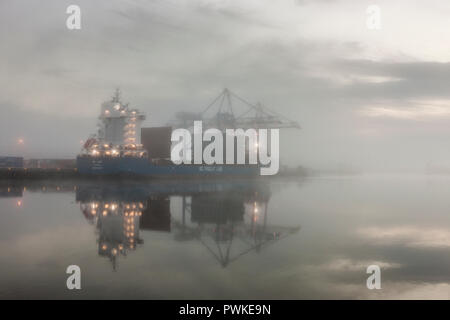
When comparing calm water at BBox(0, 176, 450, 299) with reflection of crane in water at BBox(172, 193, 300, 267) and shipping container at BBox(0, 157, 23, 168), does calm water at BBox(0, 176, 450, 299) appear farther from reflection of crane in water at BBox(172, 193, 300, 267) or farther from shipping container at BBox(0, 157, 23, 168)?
shipping container at BBox(0, 157, 23, 168)

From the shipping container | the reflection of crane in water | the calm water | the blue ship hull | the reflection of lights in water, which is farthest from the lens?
the shipping container

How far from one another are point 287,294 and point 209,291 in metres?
1.86

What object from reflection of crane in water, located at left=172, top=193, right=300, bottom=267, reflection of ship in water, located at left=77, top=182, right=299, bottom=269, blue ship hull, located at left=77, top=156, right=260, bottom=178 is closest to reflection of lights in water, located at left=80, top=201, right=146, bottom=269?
reflection of ship in water, located at left=77, top=182, right=299, bottom=269

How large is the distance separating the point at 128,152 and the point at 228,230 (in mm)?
43331

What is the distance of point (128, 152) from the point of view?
57.3m

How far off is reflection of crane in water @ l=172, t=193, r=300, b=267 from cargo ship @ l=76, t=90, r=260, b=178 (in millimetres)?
31495

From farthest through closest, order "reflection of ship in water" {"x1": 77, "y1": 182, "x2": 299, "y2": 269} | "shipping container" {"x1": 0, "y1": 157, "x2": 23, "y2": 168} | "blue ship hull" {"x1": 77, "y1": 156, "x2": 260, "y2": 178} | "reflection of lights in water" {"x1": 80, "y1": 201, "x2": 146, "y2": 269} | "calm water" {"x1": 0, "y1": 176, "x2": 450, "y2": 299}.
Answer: "shipping container" {"x1": 0, "y1": 157, "x2": 23, "y2": 168} → "blue ship hull" {"x1": 77, "y1": 156, "x2": 260, "y2": 178} → "reflection of ship in water" {"x1": 77, "y1": 182, "x2": 299, "y2": 269} → "reflection of lights in water" {"x1": 80, "y1": 201, "x2": 146, "y2": 269} → "calm water" {"x1": 0, "y1": 176, "x2": 450, "y2": 299}

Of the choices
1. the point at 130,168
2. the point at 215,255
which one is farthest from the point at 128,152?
the point at 215,255

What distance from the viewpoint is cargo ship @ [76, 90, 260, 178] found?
5481 cm

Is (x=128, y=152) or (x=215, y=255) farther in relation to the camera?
(x=128, y=152)

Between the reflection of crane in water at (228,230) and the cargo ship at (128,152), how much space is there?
103 ft

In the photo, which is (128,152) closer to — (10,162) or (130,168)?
(130,168)

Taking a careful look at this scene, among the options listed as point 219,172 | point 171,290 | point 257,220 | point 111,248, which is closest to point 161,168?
point 219,172
